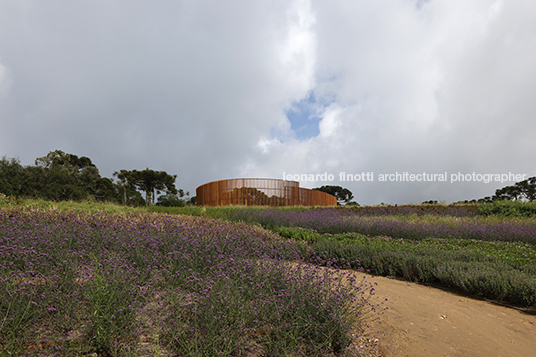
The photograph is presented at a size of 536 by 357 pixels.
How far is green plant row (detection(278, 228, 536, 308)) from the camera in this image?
170 inches

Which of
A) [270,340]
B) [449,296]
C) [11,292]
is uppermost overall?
[11,292]

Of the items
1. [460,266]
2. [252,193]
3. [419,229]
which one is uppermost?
[252,193]

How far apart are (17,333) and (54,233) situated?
3.00m

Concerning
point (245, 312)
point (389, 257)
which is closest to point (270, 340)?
point (245, 312)

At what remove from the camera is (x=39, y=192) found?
17.2m

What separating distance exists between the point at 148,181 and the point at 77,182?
9.53 meters

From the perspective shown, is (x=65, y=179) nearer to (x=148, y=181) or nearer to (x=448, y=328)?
(x=148, y=181)

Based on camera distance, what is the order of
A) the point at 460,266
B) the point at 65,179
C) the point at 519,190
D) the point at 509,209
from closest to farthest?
1. the point at 460,266
2. the point at 509,209
3. the point at 65,179
4. the point at 519,190

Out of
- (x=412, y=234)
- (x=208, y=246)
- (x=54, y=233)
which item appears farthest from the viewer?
(x=412, y=234)

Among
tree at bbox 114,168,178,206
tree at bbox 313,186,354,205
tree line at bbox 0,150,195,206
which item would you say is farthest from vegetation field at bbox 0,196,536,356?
tree at bbox 313,186,354,205

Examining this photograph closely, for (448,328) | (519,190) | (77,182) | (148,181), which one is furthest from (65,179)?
(519,190)

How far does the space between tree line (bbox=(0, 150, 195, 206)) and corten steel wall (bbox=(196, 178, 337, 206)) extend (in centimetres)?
306

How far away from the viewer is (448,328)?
3.21 metres

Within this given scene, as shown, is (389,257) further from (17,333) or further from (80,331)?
(17,333)
